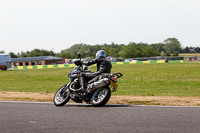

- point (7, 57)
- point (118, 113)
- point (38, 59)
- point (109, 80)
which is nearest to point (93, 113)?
point (118, 113)

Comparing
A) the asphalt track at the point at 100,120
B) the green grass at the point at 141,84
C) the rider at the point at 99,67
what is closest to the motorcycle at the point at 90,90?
the rider at the point at 99,67

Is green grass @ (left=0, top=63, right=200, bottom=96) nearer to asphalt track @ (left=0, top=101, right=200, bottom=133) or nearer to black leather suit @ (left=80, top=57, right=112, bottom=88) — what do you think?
black leather suit @ (left=80, top=57, right=112, bottom=88)

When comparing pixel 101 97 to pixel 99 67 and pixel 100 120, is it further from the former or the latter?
pixel 100 120

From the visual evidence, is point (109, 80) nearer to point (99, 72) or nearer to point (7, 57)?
point (99, 72)

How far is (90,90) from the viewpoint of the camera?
9477mm

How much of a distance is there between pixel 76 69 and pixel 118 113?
2.42m

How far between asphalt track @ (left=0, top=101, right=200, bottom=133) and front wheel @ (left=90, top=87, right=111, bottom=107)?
0.23m

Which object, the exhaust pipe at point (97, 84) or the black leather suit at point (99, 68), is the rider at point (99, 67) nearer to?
the black leather suit at point (99, 68)

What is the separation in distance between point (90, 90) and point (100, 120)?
2.39 metres

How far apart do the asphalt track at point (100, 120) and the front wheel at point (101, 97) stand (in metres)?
0.23

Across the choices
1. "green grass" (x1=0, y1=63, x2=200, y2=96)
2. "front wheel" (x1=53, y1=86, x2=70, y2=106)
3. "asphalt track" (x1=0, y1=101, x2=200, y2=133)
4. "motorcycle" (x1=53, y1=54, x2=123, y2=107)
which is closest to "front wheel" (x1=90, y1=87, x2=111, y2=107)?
"motorcycle" (x1=53, y1=54, x2=123, y2=107)

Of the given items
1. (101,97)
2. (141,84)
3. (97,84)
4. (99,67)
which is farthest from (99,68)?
(141,84)

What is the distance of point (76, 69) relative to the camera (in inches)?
392

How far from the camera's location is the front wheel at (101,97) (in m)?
9.16
